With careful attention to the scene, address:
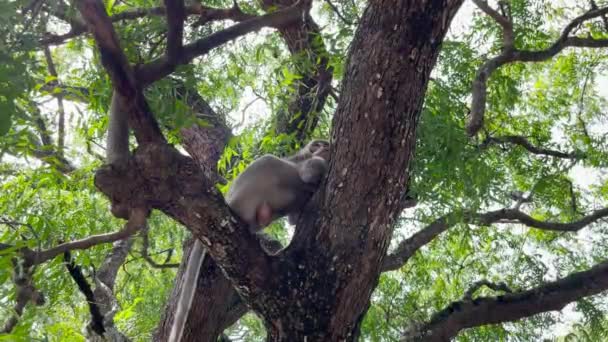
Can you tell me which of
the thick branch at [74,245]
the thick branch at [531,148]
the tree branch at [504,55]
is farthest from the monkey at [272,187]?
the thick branch at [531,148]

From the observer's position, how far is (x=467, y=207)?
545cm

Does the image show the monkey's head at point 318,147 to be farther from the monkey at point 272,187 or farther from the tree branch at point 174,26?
the tree branch at point 174,26

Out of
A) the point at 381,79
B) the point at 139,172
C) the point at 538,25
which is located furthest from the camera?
the point at 538,25

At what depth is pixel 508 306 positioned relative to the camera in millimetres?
5742

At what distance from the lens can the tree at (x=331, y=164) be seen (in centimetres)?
353

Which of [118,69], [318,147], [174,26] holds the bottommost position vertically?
[118,69]

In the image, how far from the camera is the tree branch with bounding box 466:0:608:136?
6.00 metres

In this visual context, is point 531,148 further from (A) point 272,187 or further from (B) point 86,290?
(B) point 86,290

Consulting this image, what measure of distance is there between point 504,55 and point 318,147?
2.49 m

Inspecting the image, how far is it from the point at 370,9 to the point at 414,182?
1.39 metres

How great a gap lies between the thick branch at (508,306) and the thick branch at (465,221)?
66cm

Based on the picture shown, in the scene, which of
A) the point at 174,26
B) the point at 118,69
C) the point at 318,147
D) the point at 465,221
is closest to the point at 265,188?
the point at 318,147

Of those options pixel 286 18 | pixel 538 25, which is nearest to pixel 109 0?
pixel 286 18

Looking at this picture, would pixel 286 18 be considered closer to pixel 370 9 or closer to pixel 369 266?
pixel 370 9
